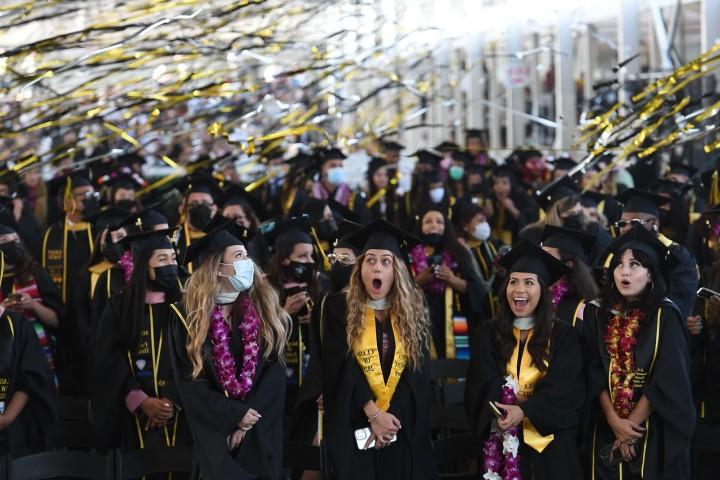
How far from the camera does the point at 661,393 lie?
611 centimetres

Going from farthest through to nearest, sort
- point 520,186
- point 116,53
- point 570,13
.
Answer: point 570,13 < point 520,186 < point 116,53

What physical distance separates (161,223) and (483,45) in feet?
46.5

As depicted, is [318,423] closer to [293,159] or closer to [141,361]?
[141,361]

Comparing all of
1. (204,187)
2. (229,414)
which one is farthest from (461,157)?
(229,414)

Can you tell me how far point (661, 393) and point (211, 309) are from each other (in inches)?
85.4

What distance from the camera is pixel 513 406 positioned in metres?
6.04

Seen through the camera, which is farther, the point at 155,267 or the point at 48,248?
the point at 48,248

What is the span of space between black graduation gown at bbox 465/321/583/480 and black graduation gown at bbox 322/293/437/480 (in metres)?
0.26

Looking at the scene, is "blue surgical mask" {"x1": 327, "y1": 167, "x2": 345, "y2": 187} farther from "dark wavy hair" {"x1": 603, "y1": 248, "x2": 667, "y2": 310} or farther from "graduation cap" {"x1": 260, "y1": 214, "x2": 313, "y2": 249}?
"dark wavy hair" {"x1": 603, "y1": 248, "x2": 667, "y2": 310}

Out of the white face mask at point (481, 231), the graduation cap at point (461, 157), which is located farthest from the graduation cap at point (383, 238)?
the graduation cap at point (461, 157)

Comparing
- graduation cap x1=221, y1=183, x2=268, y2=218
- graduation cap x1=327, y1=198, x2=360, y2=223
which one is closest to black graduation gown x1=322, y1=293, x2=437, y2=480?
graduation cap x1=327, y1=198, x2=360, y2=223

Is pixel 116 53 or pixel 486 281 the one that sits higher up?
pixel 116 53

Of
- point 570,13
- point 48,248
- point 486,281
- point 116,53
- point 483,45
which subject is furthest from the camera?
point 483,45

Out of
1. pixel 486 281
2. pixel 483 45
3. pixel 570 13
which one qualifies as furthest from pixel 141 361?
pixel 483 45
